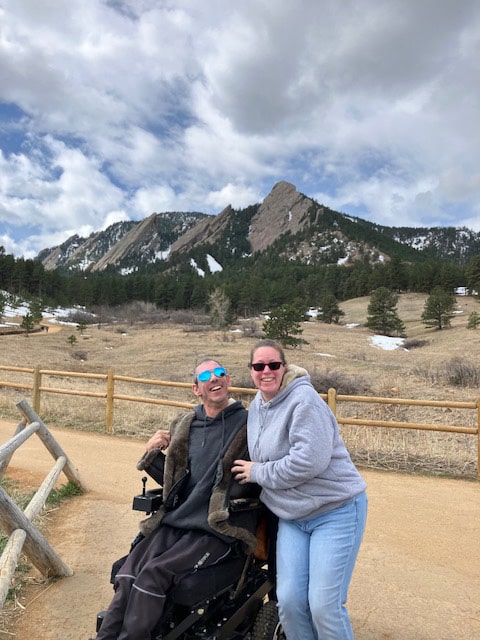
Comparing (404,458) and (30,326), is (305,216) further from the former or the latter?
(404,458)

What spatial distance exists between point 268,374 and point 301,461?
46 cm

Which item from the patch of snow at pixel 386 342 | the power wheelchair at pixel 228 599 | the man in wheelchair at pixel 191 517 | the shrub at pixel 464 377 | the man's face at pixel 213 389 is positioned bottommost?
the patch of snow at pixel 386 342

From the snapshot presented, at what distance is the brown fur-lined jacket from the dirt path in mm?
1332

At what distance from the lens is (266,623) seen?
2297 mm

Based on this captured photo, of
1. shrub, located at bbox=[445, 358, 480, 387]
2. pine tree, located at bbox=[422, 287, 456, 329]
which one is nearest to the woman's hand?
shrub, located at bbox=[445, 358, 480, 387]

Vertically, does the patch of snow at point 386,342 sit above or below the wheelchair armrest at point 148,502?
below

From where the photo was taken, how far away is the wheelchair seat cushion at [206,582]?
2023 mm

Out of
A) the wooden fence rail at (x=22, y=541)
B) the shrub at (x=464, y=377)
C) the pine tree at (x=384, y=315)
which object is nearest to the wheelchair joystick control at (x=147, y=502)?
the wooden fence rail at (x=22, y=541)

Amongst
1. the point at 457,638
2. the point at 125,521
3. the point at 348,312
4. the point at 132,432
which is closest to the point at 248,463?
the point at 457,638

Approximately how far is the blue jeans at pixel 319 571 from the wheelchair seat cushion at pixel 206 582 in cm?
22

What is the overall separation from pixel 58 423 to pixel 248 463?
7613 mm

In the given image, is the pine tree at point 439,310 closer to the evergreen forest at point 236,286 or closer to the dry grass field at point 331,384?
the dry grass field at point 331,384

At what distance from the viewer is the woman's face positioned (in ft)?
7.54

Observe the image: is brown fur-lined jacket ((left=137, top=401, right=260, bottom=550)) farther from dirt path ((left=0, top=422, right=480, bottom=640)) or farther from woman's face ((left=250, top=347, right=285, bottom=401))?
dirt path ((left=0, top=422, right=480, bottom=640))
